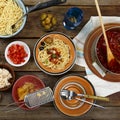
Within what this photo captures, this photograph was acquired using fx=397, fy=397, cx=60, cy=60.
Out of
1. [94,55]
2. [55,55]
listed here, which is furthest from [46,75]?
[94,55]

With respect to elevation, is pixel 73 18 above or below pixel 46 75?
above

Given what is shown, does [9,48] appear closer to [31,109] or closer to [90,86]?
[31,109]

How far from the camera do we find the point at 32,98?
152 cm

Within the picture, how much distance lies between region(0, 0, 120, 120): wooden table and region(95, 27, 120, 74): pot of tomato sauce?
11 centimetres

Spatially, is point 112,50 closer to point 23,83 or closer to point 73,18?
point 73,18

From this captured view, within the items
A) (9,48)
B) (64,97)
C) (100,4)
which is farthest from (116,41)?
(9,48)

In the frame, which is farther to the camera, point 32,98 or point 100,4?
point 100,4

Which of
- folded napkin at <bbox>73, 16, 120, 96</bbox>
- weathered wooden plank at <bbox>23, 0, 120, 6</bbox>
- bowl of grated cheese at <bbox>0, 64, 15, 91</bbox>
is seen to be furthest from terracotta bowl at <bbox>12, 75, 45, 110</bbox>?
weathered wooden plank at <bbox>23, 0, 120, 6</bbox>

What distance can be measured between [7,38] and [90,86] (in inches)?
15.3

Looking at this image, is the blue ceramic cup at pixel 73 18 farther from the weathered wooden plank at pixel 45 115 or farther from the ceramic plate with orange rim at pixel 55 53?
the weathered wooden plank at pixel 45 115

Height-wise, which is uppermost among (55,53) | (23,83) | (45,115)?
(55,53)

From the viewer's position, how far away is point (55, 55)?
161cm

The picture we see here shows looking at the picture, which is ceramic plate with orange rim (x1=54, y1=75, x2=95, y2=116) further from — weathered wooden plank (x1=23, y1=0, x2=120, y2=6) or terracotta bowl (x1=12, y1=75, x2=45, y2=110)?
weathered wooden plank (x1=23, y1=0, x2=120, y2=6)

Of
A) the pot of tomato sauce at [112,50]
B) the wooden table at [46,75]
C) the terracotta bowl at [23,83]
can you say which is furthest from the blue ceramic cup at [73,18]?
the terracotta bowl at [23,83]
